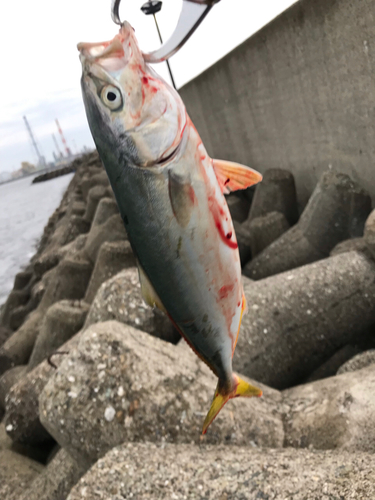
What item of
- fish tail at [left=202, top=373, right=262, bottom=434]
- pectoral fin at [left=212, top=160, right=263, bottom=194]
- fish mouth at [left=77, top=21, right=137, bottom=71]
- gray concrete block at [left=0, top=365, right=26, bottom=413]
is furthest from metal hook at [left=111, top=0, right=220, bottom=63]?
gray concrete block at [left=0, top=365, right=26, bottom=413]

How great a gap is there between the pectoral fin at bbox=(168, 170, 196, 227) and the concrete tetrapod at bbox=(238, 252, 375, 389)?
6.60 ft

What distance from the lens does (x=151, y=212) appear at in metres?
0.92

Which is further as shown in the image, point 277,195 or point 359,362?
point 277,195

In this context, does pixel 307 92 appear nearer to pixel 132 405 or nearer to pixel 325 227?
pixel 325 227

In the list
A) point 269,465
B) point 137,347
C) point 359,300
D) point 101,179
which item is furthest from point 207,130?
point 269,465

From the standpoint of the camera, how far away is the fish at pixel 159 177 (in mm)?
875

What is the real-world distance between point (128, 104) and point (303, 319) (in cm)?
→ 240

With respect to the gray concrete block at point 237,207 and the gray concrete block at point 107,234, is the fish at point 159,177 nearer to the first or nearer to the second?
the gray concrete block at point 107,234

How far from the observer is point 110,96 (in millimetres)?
874

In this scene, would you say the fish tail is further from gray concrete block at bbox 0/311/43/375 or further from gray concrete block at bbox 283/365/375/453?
gray concrete block at bbox 0/311/43/375

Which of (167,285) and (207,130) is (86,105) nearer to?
(167,285)

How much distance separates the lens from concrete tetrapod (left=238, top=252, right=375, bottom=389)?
9.29 ft

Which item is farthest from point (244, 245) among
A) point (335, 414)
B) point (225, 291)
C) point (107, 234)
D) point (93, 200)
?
point (93, 200)

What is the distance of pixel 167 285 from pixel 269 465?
3.74ft
